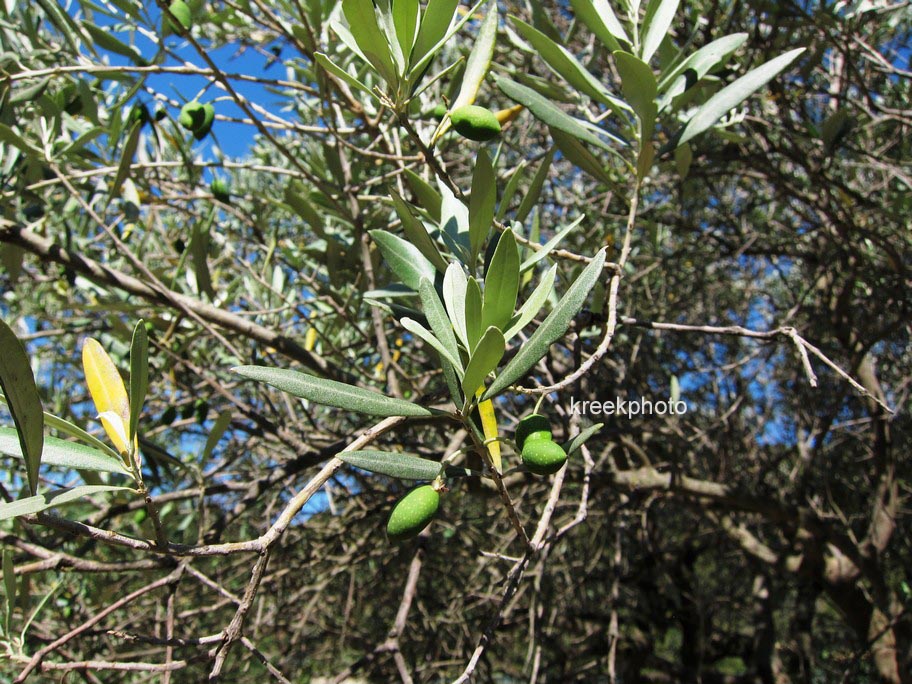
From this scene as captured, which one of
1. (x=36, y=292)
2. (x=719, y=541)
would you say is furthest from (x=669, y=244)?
(x=36, y=292)

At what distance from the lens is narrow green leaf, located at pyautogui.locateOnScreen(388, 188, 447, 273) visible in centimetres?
96

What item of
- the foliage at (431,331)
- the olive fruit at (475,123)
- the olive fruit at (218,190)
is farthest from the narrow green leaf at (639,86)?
the olive fruit at (218,190)

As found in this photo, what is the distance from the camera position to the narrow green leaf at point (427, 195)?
1.07 m

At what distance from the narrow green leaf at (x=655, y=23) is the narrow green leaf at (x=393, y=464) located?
881mm

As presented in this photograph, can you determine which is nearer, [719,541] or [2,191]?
[2,191]

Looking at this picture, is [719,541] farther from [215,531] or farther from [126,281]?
[126,281]

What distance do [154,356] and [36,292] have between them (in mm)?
1959

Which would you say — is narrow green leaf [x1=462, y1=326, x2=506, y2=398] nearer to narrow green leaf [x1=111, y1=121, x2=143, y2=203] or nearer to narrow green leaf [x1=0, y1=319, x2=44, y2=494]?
narrow green leaf [x1=0, y1=319, x2=44, y2=494]

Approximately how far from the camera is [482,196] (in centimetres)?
96

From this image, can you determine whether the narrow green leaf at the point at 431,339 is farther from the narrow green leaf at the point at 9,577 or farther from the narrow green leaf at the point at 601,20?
the narrow green leaf at the point at 9,577

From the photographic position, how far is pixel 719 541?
4.66m

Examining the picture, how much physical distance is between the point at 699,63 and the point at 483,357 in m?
0.82

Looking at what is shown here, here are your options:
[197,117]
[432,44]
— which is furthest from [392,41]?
[197,117]

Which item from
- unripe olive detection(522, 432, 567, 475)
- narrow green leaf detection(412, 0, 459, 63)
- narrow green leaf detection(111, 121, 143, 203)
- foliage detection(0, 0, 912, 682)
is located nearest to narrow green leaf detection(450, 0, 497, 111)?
foliage detection(0, 0, 912, 682)
